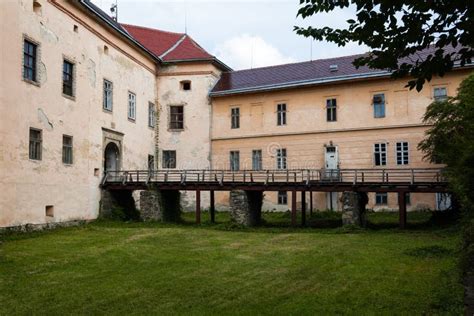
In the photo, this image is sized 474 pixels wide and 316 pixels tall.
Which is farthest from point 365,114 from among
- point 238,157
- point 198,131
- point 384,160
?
point 198,131

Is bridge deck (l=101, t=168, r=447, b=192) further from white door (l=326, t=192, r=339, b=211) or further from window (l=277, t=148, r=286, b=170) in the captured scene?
white door (l=326, t=192, r=339, b=211)

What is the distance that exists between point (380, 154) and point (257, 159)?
7.22 metres

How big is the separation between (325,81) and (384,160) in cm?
551

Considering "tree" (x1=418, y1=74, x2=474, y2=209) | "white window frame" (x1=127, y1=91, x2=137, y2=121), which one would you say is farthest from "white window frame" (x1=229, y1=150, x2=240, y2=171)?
"tree" (x1=418, y1=74, x2=474, y2=209)

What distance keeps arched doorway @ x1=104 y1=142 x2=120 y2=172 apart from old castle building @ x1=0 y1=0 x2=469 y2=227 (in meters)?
0.05

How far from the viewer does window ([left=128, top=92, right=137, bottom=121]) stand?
88.2 ft

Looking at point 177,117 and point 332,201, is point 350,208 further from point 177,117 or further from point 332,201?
point 177,117

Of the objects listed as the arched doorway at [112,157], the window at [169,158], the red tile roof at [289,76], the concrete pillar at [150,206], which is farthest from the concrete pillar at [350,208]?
the window at [169,158]

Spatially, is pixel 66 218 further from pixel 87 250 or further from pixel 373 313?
pixel 373 313

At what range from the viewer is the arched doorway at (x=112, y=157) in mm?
25469

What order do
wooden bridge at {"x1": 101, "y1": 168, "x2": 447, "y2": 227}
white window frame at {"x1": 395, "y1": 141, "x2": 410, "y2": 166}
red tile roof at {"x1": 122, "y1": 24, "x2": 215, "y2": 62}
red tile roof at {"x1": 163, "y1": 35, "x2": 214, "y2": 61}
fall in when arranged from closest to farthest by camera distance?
wooden bridge at {"x1": 101, "y1": 168, "x2": 447, "y2": 227}, white window frame at {"x1": 395, "y1": 141, "x2": 410, "y2": 166}, red tile roof at {"x1": 163, "y1": 35, "x2": 214, "y2": 61}, red tile roof at {"x1": 122, "y1": 24, "x2": 215, "y2": 62}

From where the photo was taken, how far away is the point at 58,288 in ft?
30.2

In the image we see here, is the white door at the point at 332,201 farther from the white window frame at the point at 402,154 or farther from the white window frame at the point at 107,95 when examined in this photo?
the white window frame at the point at 107,95

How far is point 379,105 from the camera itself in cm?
2702
